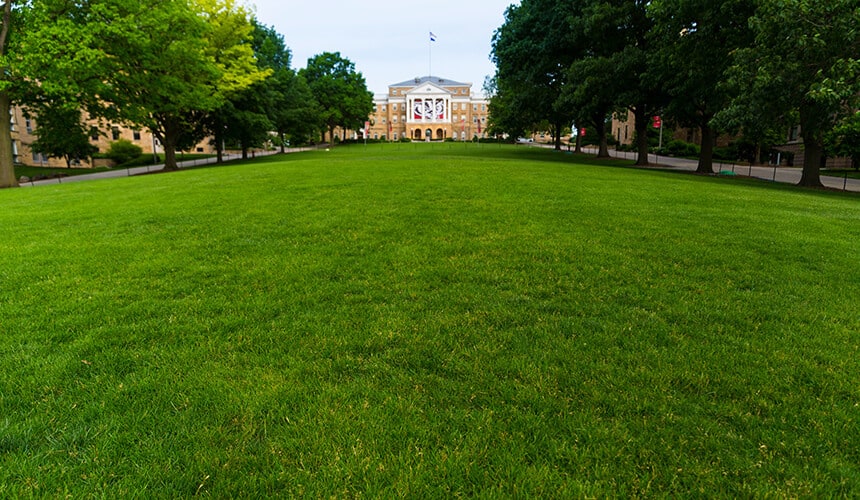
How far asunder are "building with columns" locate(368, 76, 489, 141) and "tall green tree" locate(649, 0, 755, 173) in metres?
101

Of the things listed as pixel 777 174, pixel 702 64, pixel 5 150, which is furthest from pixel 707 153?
pixel 5 150

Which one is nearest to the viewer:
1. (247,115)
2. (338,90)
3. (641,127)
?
(641,127)

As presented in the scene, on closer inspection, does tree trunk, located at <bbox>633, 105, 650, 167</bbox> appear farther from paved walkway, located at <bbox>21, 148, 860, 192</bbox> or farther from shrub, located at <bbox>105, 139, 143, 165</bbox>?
shrub, located at <bbox>105, 139, 143, 165</bbox>

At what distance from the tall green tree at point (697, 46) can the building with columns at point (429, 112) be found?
100622mm

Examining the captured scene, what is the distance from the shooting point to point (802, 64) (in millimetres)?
14344

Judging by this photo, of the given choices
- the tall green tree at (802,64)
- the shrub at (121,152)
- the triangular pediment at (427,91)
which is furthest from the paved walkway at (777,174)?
the triangular pediment at (427,91)

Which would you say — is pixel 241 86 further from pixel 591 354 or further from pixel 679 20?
pixel 591 354

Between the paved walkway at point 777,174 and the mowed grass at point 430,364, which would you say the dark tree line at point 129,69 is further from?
the paved walkway at point 777,174

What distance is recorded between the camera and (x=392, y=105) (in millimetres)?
133250

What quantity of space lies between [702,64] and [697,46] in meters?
0.77

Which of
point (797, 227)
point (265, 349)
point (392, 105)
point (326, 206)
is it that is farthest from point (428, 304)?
point (392, 105)

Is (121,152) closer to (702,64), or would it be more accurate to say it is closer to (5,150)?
(5,150)

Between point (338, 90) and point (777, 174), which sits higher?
point (338, 90)

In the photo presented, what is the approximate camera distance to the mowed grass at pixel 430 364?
2.52 meters
